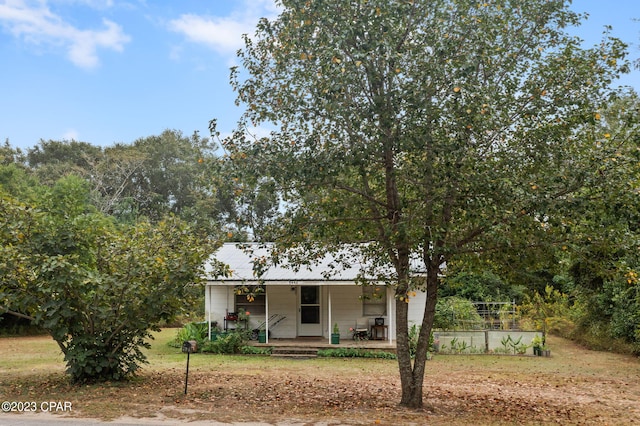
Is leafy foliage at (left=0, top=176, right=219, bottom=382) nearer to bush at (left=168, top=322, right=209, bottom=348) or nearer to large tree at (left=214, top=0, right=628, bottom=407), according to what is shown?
large tree at (left=214, top=0, right=628, bottom=407)

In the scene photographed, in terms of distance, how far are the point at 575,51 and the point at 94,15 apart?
11.9 meters

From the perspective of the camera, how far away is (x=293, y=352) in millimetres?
18938

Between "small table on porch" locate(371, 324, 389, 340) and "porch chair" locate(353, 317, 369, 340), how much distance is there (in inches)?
10.9

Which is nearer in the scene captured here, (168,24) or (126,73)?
(168,24)

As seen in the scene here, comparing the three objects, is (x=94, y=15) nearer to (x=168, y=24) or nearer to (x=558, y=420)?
(x=168, y=24)

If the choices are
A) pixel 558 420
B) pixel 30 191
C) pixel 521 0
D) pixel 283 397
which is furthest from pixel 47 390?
pixel 30 191

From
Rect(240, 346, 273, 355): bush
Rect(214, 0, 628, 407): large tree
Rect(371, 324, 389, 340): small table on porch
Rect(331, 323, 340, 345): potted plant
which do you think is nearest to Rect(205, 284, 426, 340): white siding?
Rect(371, 324, 389, 340): small table on porch

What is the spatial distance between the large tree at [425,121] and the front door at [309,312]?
11.2 meters

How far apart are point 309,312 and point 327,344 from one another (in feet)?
6.97

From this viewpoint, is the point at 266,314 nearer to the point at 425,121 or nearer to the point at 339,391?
the point at 339,391

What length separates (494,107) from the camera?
8.62 metres

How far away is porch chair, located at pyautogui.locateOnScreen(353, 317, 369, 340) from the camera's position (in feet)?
66.0

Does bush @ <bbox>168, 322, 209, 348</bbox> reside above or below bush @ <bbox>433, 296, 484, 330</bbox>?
below

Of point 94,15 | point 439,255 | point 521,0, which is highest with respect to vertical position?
point 94,15
